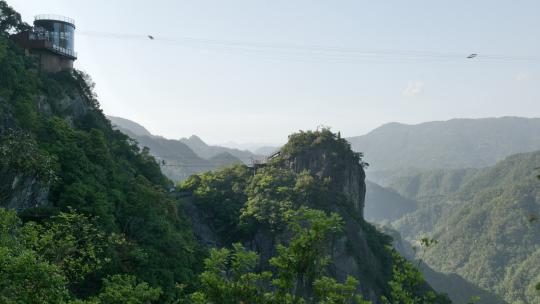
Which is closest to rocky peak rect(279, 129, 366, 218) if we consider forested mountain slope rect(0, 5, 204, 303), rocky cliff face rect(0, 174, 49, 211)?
forested mountain slope rect(0, 5, 204, 303)

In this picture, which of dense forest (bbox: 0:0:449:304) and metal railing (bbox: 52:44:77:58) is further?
metal railing (bbox: 52:44:77:58)

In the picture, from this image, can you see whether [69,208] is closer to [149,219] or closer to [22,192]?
[22,192]

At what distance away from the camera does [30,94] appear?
1527 inches

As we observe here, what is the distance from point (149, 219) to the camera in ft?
125

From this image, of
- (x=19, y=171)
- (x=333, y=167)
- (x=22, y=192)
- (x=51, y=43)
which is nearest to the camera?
(x=19, y=171)

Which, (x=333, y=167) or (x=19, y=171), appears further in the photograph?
(x=333, y=167)

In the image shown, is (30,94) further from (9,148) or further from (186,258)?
(186,258)

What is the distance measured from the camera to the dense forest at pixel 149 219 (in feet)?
48.2

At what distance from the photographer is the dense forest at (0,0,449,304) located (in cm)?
1470

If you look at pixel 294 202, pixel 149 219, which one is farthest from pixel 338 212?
pixel 149 219

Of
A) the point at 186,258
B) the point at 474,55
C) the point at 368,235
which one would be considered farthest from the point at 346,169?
the point at 186,258

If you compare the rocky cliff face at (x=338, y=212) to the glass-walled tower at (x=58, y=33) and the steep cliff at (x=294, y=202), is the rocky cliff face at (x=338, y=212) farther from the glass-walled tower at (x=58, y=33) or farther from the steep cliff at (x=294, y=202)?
the glass-walled tower at (x=58, y=33)

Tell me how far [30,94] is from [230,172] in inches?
1411

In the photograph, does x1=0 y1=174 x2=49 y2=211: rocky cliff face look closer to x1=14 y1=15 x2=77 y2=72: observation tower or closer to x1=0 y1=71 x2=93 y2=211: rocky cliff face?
x1=0 y1=71 x2=93 y2=211: rocky cliff face
